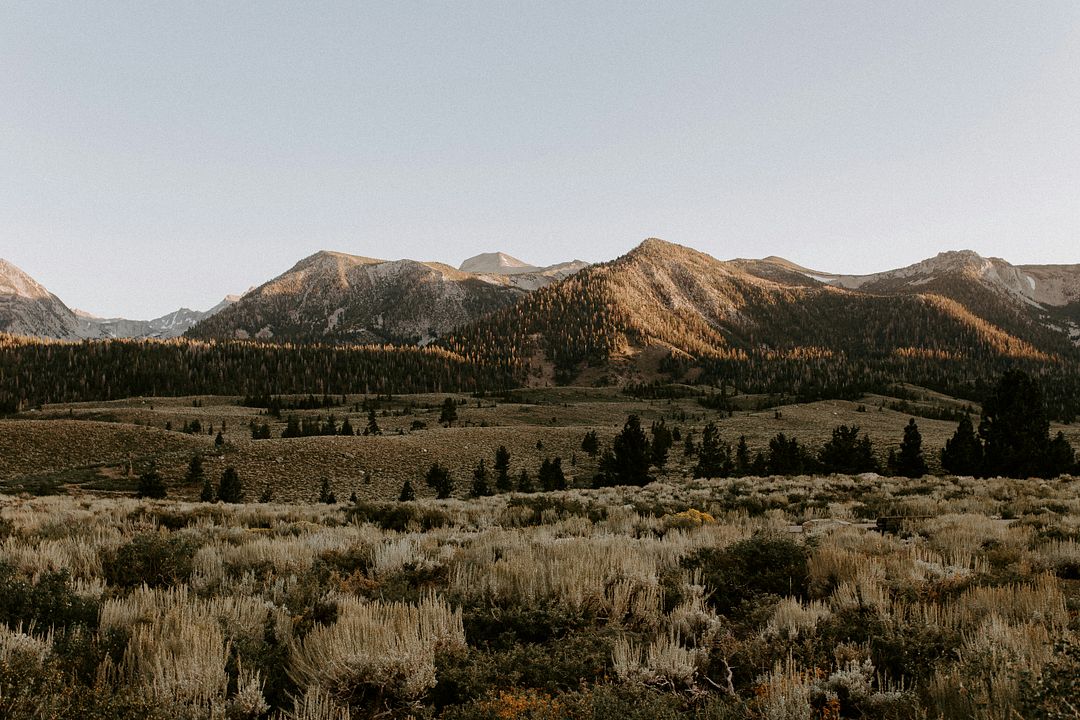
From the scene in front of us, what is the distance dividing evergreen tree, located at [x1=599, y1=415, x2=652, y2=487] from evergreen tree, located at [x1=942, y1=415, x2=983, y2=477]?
72.1 ft

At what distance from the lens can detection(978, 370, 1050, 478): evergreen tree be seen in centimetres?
3180

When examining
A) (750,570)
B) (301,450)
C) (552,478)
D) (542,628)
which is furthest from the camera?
(301,450)

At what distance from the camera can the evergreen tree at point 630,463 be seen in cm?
3762

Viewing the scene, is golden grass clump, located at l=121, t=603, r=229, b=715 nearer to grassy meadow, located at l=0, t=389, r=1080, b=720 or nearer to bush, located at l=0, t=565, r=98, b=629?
grassy meadow, located at l=0, t=389, r=1080, b=720

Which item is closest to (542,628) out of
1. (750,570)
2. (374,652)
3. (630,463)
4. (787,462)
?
(374,652)

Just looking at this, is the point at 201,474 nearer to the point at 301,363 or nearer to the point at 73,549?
the point at 73,549

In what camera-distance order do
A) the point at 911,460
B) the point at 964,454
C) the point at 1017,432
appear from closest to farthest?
the point at 1017,432 → the point at 964,454 → the point at 911,460

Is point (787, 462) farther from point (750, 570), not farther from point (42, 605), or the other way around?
point (42, 605)

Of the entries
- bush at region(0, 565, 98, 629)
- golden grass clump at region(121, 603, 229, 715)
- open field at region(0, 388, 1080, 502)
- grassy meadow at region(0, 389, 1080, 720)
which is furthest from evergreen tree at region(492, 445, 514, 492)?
golden grass clump at region(121, 603, 229, 715)

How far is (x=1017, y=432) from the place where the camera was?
1283 inches

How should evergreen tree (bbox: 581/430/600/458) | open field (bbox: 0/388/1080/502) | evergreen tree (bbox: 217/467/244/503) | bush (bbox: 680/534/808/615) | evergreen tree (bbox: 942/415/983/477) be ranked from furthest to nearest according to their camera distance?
evergreen tree (bbox: 581/430/600/458), open field (bbox: 0/388/1080/502), evergreen tree (bbox: 942/415/983/477), evergreen tree (bbox: 217/467/244/503), bush (bbox: 680/534/808/615)

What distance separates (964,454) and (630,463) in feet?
78.3

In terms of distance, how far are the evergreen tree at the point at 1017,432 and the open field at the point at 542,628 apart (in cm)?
3190

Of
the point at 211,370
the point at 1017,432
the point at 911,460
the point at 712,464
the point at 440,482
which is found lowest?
the point at 712,464
